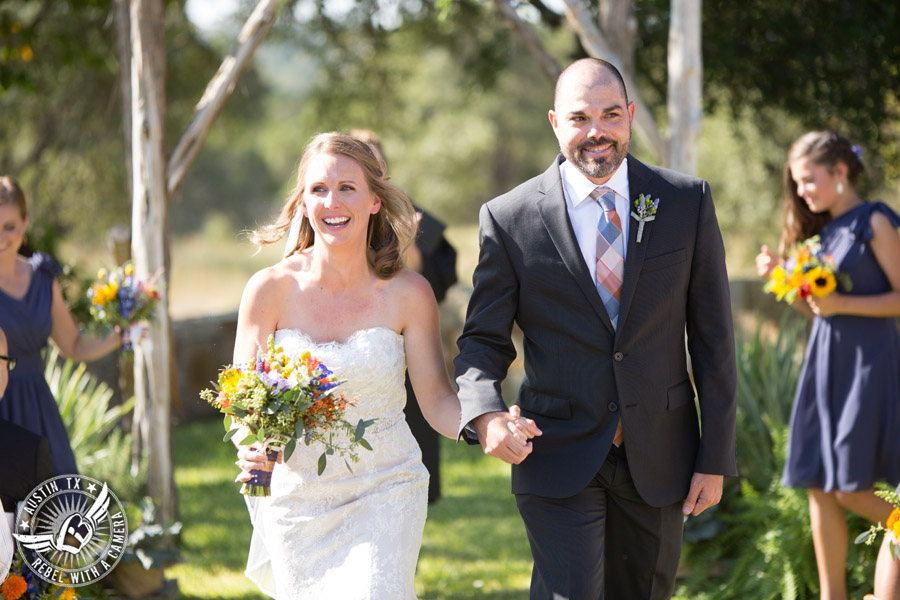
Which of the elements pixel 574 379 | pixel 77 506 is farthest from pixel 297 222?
pixel 77 506

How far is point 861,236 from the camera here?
4730 mm

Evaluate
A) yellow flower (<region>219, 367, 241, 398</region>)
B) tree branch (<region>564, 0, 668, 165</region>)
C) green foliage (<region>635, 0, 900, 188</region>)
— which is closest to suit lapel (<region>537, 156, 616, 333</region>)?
yellow flower (<region>219, 367, 241, 398</region>)

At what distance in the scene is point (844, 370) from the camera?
15.5 ft

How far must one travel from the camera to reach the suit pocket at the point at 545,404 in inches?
129

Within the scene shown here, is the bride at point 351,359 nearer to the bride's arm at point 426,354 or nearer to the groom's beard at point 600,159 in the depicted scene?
the bride's arm at point 426,354

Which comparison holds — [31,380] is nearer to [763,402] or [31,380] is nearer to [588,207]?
[588,207]

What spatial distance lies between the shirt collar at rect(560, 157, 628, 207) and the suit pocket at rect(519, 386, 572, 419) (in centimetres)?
64

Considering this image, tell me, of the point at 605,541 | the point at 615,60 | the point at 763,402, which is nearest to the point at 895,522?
the point at 605,541

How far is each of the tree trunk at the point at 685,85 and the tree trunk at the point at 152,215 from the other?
Answer: 297 centimetres

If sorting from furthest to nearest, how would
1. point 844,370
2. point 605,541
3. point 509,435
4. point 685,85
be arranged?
point 685,85
point 844,370
point 605,541
point 509,435

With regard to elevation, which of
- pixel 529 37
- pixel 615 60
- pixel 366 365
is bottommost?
pixel 366 365

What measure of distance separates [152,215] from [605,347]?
3622mm

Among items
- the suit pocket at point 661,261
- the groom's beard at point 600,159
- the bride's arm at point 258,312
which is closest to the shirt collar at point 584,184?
the groom's beard at point 600,159

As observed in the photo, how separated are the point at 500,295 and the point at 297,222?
988 mm
